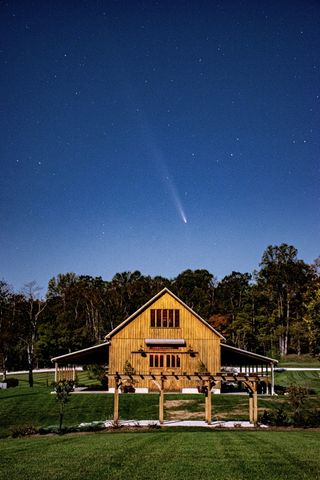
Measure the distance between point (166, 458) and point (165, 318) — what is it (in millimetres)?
25548

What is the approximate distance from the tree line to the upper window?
12.8 metres

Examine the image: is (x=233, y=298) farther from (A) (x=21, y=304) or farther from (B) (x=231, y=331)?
(A) (x=21, y=304)

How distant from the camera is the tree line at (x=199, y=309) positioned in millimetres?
61906

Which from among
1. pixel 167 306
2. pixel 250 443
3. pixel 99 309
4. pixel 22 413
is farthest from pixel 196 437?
pixel 99 309

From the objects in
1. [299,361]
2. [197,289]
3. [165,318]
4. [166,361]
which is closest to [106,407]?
[166,361]

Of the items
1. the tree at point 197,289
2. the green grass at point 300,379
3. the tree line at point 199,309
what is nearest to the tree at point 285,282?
the tree line at point 199,309

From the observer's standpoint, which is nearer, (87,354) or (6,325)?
(87,354)

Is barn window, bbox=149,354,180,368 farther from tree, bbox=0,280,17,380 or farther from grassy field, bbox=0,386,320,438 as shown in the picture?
tree, bbox=0,280,17,380

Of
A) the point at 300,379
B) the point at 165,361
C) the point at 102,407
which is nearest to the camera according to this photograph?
the point at 102,407

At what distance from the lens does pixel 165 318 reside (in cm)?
3984

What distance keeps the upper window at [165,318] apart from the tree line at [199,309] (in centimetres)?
1284

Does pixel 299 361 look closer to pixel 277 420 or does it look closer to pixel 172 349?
pixel 172 349

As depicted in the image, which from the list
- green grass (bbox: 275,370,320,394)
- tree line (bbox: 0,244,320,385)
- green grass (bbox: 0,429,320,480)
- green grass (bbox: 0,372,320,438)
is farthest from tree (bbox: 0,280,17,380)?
green grass (bbox: 0,429,320,480)

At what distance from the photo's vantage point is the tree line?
61906mm
